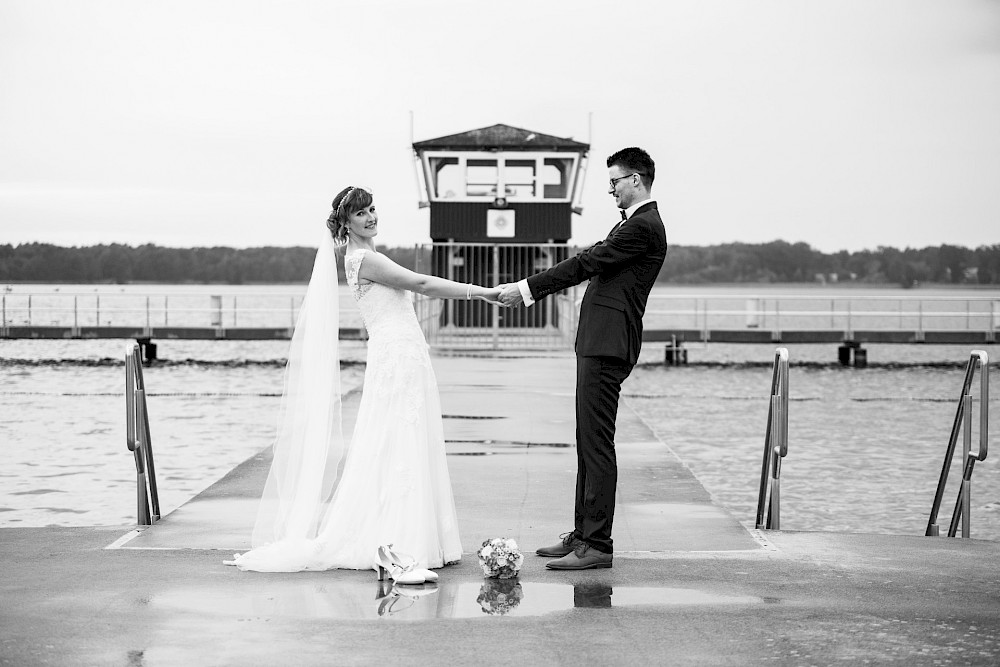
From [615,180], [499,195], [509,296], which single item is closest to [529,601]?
[509,296]

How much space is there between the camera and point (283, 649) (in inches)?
183

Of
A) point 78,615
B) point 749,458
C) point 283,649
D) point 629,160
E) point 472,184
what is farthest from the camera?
point 472,184

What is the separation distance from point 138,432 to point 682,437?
466 inches

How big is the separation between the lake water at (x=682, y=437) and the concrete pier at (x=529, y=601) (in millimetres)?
4428

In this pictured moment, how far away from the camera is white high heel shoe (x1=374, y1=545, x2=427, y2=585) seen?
5668mm

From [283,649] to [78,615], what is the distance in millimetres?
1075

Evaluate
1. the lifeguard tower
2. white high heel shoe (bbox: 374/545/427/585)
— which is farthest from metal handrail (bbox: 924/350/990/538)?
the lifeguard tower

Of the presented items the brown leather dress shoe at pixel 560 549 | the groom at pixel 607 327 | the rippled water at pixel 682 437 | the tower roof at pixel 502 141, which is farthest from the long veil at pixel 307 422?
the tower roof at pixel 502 141

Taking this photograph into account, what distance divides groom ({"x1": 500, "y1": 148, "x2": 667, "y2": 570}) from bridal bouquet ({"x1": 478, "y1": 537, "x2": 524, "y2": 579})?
33 centimetres

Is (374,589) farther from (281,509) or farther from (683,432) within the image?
(683,432)

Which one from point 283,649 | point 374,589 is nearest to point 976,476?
point 374,589

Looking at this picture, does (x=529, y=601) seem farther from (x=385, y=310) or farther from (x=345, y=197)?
(x=345, y=197)

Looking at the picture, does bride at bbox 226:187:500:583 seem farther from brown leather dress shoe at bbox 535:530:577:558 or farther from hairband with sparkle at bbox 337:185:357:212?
brown leather dress shoe at bbox 535:530:577:558

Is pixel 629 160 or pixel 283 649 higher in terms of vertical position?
pixel 629 160
